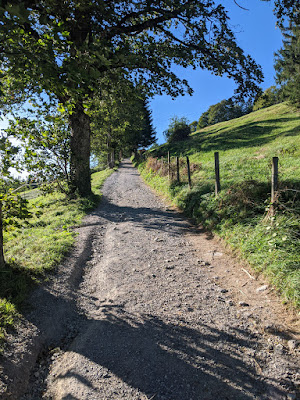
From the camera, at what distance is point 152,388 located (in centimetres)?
235

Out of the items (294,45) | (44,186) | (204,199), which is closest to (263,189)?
(204,199)

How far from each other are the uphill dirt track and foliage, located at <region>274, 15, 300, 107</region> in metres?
25.5

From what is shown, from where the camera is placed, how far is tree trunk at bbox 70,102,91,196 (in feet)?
34.4

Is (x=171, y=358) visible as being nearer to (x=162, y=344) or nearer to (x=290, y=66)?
(x=162, y=344)

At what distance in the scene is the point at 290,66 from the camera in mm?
26484

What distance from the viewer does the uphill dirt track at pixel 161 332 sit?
7.80 feet

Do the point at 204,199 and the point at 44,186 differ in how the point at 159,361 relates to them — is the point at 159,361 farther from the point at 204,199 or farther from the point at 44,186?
the point at 204,199

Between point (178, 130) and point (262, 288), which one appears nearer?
point (262, 288)

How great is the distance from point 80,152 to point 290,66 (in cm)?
2850

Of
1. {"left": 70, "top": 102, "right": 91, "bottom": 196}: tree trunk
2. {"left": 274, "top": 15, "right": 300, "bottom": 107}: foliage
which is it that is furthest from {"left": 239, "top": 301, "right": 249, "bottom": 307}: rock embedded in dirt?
{"left": 274, "top": 15, "right": 300, "bottom": 107}: foliage

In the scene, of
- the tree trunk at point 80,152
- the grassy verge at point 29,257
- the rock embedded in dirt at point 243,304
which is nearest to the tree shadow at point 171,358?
the rock embedded in dirt at point 243,304

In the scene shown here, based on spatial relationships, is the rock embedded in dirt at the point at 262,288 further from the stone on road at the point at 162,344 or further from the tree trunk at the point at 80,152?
the tree trunk at the point at 80,152

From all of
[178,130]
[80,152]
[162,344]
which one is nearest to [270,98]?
[178,130]

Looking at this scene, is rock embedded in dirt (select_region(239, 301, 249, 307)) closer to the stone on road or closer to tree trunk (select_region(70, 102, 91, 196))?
the stone on road
